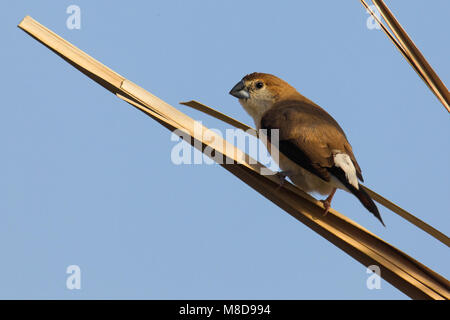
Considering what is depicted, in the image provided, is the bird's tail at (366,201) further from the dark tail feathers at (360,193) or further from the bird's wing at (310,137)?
the bird's wing at (310,137)

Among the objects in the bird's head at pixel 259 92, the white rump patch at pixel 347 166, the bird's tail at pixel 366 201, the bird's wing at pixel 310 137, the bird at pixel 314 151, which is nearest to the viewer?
the bird's tail at pixel 366 201

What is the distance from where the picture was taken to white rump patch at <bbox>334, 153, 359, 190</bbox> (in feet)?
12.0

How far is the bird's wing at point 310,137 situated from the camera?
389cm

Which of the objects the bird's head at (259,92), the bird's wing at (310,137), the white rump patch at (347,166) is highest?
the bird's head at (259,92)

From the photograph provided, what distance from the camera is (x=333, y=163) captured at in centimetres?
388

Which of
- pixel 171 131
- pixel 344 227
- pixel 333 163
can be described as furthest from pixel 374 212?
pixel 171 131

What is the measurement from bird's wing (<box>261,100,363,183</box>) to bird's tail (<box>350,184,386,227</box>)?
0.31m

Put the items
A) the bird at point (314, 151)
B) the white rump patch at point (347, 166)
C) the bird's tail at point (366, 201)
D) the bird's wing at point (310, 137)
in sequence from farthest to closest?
the bird's wing at point (310, 137), the bird at point (314, 151), the white rump patch at point (347, 166), the bird's tail at point (366, 201)

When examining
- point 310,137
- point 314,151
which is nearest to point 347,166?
point 314,151

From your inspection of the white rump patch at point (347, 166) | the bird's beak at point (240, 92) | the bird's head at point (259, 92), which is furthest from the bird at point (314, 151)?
the bird's beak at point (240, 92)

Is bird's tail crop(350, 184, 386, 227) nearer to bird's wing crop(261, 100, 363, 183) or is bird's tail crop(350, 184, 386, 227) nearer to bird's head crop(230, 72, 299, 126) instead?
A: bird's wing crop(261, 100, 363, 183)
